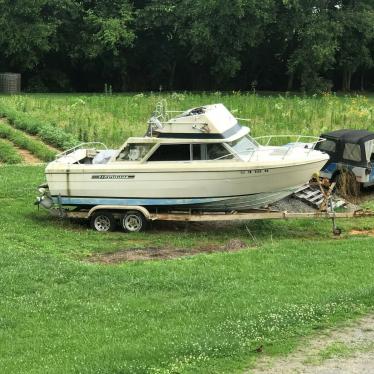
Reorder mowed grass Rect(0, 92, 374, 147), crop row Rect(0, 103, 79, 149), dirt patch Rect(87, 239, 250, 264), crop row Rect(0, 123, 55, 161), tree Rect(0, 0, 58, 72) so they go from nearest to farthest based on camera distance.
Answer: dirt patch Rect(87, 239, 250, 264), crop row Rect(0, 123, 55, 161), crop row Rect(0, 103, 79, 149), mowed grass Rect(0, 92, 374, 147), tree Rect(0, 0, 58, 72)

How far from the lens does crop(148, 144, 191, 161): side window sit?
43.9ft

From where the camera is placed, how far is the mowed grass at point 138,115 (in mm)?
24052

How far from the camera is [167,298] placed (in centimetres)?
906

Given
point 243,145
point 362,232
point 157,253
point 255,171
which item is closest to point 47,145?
point 243,145

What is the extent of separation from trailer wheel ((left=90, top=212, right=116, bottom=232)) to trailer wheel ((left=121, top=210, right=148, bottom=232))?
0.23 meters

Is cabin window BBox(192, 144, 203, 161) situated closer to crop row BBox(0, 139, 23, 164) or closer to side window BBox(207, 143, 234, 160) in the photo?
side window BBox(207, 143, 234, 160)

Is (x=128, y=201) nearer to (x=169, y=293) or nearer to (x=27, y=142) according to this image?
(x=169, y=293)

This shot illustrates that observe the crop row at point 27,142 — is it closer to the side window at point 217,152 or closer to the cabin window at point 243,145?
the cabin window at point 243,145

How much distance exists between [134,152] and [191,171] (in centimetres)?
125

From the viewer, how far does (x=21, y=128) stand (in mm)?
25688

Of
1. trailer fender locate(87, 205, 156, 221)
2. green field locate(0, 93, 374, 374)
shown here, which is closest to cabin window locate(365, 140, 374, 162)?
green field locate(0, 93, 374, 374)

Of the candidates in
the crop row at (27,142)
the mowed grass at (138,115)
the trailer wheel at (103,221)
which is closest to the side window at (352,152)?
the mowed grass at (138,115)

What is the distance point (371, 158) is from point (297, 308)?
983 centimetres

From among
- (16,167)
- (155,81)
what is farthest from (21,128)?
(155,81)
